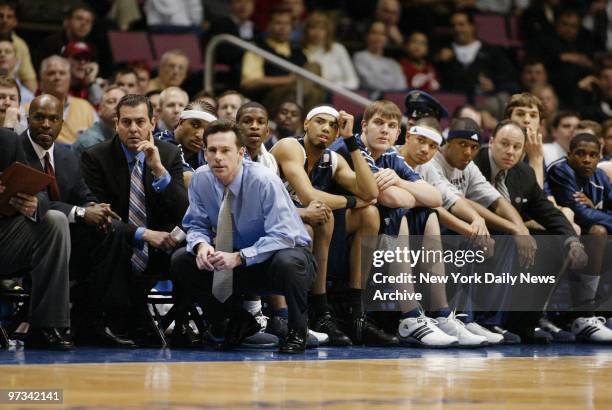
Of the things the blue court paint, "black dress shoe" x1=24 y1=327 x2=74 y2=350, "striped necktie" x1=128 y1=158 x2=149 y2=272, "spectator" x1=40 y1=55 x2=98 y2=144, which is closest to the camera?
the blue court paint

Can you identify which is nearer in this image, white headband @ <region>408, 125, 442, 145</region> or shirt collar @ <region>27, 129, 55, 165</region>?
shirt collar @ <region>27, 129, 55, 165</region>

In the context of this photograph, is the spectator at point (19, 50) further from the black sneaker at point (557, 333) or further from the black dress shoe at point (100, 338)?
the black sneaker at point (557, 333)

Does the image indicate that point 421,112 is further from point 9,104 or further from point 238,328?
point 9,104

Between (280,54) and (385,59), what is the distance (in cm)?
161

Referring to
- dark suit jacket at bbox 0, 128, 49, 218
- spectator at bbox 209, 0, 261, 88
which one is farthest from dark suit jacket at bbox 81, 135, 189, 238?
spectator at bbox 209, 0, 261, 88

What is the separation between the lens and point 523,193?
8.34 meters

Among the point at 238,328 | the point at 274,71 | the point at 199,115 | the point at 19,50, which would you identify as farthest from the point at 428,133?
the point at 19,50

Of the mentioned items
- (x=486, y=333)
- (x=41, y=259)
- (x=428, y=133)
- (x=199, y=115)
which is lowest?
(x=486, y=333)

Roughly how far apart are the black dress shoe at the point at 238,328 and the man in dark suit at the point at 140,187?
15.5 inches

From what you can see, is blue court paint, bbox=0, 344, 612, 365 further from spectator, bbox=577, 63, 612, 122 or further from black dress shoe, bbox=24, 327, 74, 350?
spectator, bbox=577, 63, 612, 122

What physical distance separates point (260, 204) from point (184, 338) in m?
0.91

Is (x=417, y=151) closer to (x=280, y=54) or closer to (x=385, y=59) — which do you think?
(x=280, y=54)

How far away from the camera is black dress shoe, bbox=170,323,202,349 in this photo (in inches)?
267

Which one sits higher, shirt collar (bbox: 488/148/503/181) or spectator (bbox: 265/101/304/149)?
spectator (bbox: 265/101/304/149)
